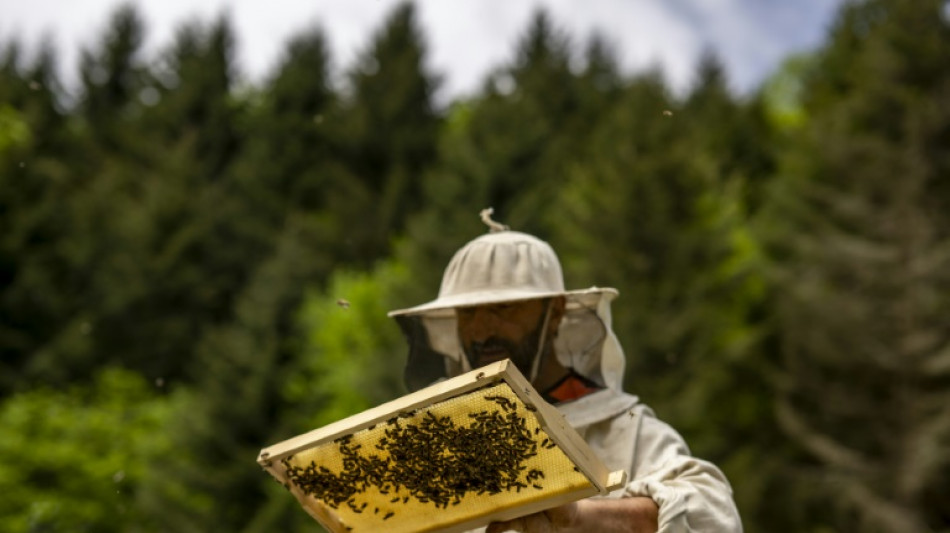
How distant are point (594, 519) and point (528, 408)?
47cm

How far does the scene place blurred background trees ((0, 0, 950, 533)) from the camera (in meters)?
22.0

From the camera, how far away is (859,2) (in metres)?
36.3

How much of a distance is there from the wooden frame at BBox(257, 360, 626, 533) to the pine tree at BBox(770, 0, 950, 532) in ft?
64.8

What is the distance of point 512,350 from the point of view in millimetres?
4121

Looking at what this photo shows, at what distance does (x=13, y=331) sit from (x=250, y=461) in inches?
470

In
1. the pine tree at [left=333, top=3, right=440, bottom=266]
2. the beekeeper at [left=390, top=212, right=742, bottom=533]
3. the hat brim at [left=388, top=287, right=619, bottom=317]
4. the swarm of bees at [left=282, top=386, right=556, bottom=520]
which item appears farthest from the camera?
the pine tree at [left=333, top=3, right=440, bottom=266]

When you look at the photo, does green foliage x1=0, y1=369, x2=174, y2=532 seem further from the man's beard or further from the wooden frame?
the wooden frame

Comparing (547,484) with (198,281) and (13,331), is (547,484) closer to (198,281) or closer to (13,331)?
(13,331)

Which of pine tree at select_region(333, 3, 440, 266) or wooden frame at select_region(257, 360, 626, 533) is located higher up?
pine tree at select_region(333, 3, 440, 266)

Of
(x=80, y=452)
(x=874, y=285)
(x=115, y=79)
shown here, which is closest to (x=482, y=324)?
(x=874, y=285)

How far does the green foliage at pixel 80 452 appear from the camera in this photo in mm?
24672

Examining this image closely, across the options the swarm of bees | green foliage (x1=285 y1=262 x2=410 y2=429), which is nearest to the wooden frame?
the swarm of bees

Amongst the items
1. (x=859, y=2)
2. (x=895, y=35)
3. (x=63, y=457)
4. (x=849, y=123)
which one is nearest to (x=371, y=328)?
(x=63, y=457)

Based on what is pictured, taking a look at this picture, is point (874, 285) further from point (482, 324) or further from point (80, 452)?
point (482, 324)
